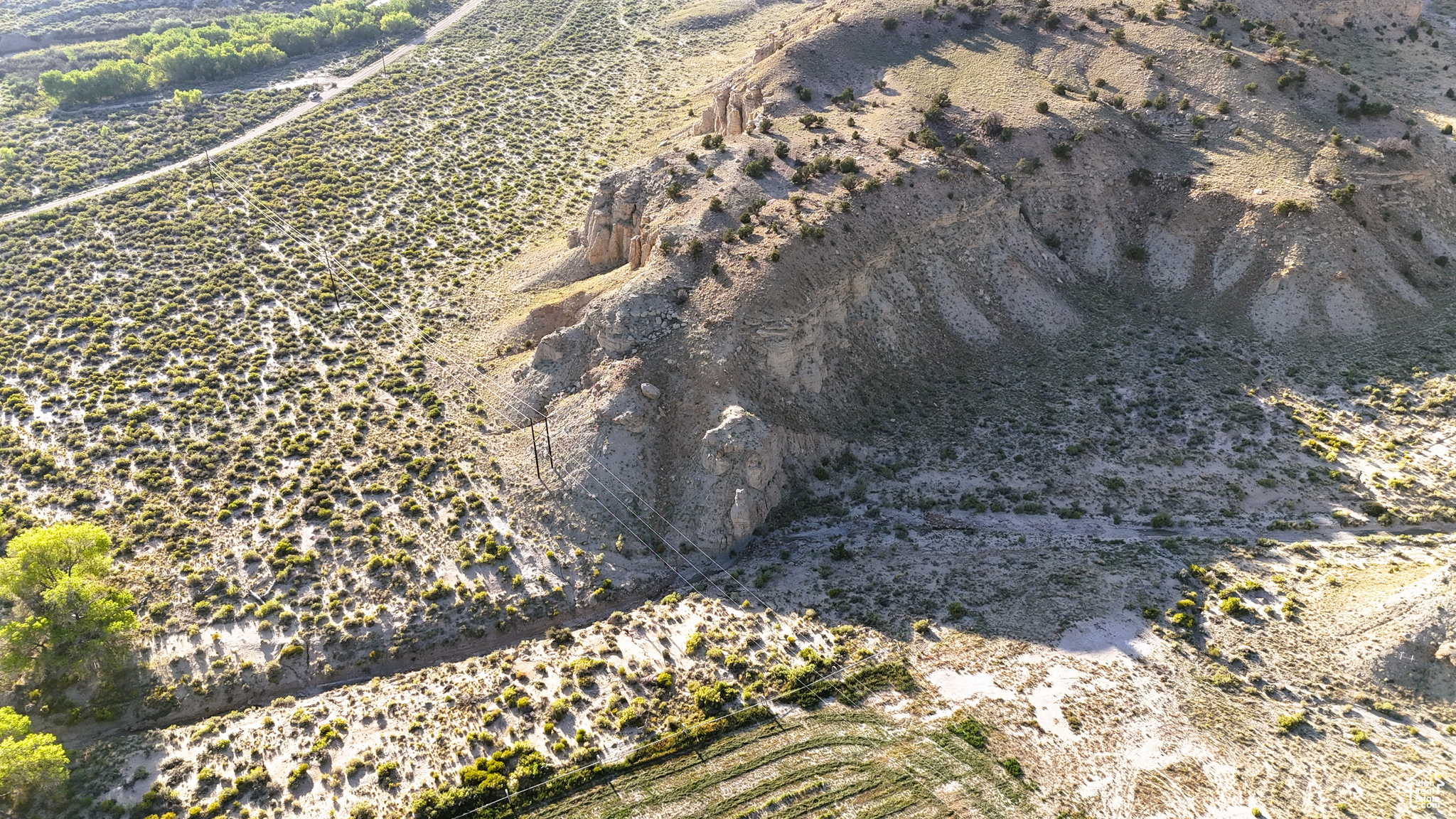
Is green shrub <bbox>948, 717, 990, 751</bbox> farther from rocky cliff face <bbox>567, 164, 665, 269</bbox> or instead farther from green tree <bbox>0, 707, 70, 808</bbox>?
green tree <bbox>0, 707, 70, 808</bbox>

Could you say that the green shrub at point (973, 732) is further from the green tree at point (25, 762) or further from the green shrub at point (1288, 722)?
the green tree at point (25, 762)

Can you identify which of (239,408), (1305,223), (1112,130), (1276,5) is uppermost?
(1276,5)

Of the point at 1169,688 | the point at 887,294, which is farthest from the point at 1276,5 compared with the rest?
the point at 1169,688

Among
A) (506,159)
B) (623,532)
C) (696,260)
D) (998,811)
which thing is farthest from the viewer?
(506,159)

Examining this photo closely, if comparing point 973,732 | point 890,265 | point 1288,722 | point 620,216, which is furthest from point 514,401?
point 1288,722

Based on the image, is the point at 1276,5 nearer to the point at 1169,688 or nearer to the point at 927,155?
the point at 927,155

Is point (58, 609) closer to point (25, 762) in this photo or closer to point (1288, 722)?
point (25, 762)
